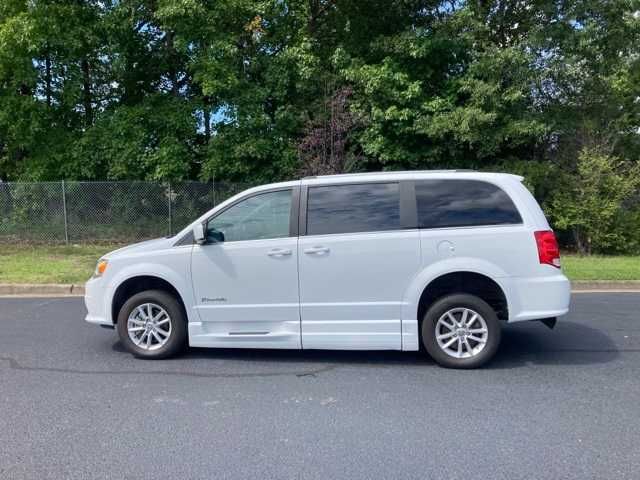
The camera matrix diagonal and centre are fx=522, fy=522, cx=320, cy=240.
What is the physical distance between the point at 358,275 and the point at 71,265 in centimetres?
858

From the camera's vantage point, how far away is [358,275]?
509 cm

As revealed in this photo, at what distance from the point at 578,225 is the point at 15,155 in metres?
17.1

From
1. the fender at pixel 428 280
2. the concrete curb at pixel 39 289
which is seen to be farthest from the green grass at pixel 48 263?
the fender at pixel 428 280

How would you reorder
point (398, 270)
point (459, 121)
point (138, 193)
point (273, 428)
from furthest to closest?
point (138, 193) < point (459, 121) < point (398, 270) < point (273, 428)

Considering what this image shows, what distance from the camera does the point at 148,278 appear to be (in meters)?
5.51

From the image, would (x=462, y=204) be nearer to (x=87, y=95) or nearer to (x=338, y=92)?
(x=338, y=92)

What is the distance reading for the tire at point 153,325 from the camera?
5402 mm

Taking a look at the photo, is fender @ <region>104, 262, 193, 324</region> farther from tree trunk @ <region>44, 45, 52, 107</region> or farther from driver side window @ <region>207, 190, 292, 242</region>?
tree trunk @ <region>44, 45, 52, 107</region>

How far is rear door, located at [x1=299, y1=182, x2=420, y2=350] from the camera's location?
5070 millimetres

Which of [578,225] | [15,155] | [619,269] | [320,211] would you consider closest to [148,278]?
[320,211]

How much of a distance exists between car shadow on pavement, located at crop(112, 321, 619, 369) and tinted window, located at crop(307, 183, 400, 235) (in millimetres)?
1360

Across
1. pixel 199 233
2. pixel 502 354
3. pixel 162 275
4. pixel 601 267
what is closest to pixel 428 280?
pixel 502 354

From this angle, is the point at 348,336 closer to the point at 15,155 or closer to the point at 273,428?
the point at 273,428

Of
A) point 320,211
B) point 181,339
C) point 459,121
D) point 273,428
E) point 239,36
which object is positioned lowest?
point 273,428
